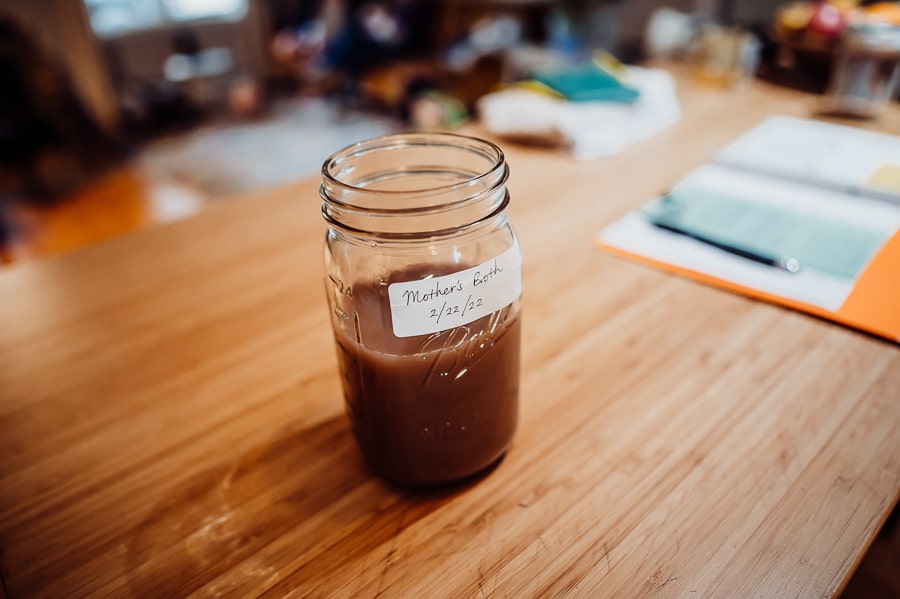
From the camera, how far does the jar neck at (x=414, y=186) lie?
0.44 metres

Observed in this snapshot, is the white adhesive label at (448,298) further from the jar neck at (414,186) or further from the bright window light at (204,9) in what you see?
the bright window light at (204,9)

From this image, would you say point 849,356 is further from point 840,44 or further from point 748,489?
point 840,44

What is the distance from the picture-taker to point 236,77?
15.8ft

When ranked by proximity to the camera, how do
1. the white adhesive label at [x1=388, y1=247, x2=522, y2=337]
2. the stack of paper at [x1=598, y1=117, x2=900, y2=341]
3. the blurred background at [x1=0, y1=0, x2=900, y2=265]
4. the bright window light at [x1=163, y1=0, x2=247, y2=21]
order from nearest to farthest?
the white adhesive label at [x1=388, y1=247, x2=522, y2=337]
the stack of paper at [x1=598, y1=117, x2=900, y2=341]
the blurred background at [x1=0, y1=0, x2=900, y2=265]
the bright window light at [x1=163, y1=0, x2=247, y2=21]

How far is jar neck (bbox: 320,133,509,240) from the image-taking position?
44 cm

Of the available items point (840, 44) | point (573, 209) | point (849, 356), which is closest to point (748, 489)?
point (849, 356)

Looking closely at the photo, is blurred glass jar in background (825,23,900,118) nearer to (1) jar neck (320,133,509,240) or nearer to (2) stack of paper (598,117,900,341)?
(2) stack of paper (598,117,900,341)

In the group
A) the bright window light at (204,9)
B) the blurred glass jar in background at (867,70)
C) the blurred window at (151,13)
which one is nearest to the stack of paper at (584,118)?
the blurred glass jar in background at (867,70)

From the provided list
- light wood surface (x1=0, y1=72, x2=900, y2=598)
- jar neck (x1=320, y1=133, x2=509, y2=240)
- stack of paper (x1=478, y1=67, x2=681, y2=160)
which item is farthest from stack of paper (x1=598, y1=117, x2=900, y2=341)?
jar neck (x1=320, y1=133, x2=509, y2=240)

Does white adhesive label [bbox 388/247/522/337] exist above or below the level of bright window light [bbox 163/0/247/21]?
above

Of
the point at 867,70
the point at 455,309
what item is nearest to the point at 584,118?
the point at 867,70

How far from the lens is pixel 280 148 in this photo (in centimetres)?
374

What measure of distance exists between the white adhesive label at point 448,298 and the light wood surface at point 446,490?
0.16 metres

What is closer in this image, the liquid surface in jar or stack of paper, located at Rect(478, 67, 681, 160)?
the liquid surface in jar
